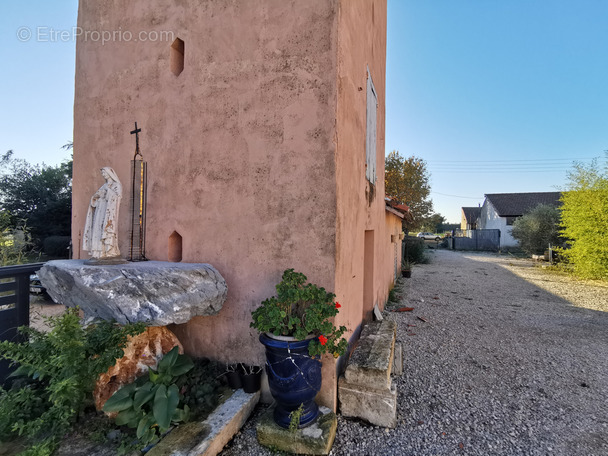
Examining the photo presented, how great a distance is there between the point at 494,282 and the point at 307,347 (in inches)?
436

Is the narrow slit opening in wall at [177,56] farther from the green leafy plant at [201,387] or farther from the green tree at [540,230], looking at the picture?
the green tree at [540,230]

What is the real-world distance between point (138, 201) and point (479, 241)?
99.3 feet

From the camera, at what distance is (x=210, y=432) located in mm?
2391

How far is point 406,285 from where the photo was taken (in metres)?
10.2

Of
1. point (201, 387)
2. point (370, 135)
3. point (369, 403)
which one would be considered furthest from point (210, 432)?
point (370, 135)

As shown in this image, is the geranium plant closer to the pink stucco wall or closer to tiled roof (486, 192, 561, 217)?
the pink stucco wall

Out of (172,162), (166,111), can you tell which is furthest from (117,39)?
(172,162)

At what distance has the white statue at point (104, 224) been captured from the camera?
2.91 metres

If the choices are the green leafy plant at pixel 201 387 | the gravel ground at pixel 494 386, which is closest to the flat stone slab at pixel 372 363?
the gravel ground at pixel 494 386

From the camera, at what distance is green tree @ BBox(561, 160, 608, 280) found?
1062 centimetres

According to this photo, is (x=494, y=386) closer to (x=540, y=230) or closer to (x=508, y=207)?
(x=540, y=230)

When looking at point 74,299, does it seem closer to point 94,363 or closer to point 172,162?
point 94,363

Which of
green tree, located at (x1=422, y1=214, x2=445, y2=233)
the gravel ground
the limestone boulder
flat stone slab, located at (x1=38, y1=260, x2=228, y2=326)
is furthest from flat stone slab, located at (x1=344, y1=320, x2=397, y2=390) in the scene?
green tree, located at (x1=422, y1=214, x2=445, y2=233)

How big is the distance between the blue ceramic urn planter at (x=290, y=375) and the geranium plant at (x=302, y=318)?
3.6 inches
